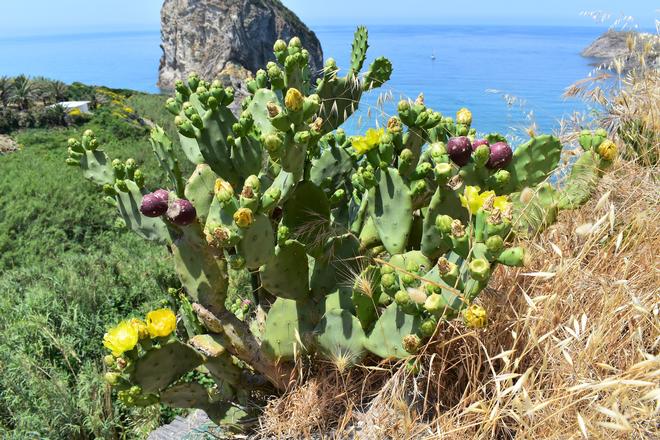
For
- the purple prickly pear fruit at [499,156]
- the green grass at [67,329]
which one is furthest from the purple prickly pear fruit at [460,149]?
the green grass at [67,329]

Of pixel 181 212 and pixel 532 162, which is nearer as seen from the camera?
pixel 181 212

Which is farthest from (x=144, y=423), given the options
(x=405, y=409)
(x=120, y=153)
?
(x=120, y=153)

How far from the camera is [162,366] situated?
1672mm

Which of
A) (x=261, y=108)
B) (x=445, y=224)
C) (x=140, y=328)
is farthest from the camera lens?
(x=261, y=108)

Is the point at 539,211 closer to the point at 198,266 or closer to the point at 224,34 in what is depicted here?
the point at 198,266

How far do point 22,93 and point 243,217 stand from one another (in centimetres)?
2284

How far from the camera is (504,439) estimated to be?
140 cm

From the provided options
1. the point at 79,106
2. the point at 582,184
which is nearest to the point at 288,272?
the point at 582,184

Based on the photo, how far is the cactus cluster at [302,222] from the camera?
1451 mm

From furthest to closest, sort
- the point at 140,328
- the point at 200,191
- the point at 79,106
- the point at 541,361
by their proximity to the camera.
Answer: the point at 79,106 → the point at 200,191 → the point at 140,328 → the point at 541,361

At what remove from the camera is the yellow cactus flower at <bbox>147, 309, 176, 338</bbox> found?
1.59m

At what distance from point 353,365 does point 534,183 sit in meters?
0.86

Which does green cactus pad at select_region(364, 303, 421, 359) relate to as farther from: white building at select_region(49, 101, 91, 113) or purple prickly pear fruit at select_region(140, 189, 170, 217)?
white building at select_region(49, 101, 91, 113)

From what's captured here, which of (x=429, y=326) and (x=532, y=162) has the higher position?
(x=532, y=162)
